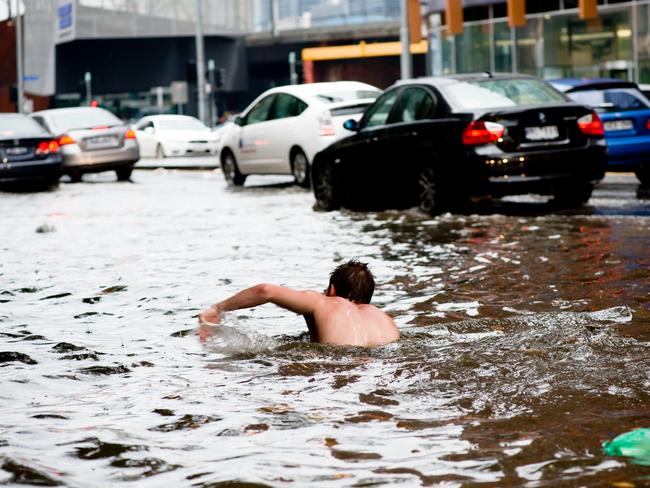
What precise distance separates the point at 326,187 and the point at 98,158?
11566mm

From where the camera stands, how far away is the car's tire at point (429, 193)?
1538cm

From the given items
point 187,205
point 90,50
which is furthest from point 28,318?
point 90,50

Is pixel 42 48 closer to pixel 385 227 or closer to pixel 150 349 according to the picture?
pixel 385 227

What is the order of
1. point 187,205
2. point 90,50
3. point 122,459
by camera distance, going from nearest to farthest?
1. point 122,459
2. point 187,205
3. point 90,50

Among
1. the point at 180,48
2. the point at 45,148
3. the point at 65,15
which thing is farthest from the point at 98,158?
the point at 180,48

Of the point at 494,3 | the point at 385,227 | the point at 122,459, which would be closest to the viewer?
the point at 122,459

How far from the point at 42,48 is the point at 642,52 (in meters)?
51.6

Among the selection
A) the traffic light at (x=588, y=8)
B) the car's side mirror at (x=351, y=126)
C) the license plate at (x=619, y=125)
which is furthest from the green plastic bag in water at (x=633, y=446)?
the traffic light at (x=588, y=8)

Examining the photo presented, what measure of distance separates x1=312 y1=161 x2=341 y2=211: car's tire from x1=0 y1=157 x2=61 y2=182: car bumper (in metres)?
9.20

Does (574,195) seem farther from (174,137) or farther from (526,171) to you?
(174,137)

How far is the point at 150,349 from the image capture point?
751 cm

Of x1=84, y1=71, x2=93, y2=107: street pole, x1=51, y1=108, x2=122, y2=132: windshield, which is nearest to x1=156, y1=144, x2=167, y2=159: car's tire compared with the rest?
x1=51, y1=108, x2=122, y2=132: windshield

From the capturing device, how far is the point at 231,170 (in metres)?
24.8

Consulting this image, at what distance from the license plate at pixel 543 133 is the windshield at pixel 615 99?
430cm
